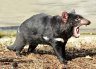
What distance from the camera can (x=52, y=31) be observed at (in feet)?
25.5

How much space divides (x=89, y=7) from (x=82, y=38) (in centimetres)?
305

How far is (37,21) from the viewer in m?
8.05

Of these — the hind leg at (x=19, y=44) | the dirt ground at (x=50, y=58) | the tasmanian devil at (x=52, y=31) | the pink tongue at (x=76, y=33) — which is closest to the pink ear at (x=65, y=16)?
the tasmanian devil at (x=52, y=31)

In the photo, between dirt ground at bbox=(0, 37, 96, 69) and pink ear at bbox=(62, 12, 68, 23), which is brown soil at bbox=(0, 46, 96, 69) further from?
pink ear at bbox=(62, 12, 68, 23)

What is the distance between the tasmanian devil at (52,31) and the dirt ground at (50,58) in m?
0.19

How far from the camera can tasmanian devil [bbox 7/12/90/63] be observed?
766 cm

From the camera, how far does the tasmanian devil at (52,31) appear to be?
766 centimetres

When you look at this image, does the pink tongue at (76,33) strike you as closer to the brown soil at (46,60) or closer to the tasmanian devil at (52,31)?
the tasmanian devil at (52,31)

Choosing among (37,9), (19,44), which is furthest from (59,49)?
(37,9)

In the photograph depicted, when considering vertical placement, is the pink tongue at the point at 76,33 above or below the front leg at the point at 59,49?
above

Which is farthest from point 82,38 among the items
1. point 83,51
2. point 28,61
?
point 28,61

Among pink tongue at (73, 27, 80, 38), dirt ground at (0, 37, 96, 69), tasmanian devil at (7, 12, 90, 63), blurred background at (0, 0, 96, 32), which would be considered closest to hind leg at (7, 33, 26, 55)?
tasmanian devil at (7, 12, 90, 63)

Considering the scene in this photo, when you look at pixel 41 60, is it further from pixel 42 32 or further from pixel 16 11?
pixel 16 11

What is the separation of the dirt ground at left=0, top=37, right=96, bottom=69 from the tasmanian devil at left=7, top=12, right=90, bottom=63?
187 mm
